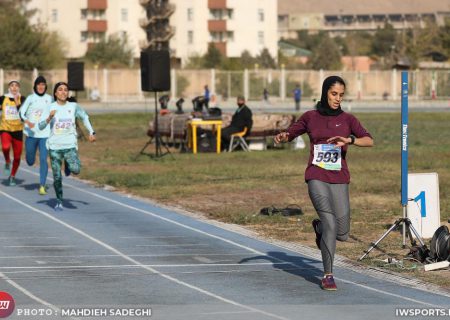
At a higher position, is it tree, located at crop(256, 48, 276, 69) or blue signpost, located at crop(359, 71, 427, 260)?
tree, located at crop(256, 48, 276, 69)

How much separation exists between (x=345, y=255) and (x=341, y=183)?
266cm

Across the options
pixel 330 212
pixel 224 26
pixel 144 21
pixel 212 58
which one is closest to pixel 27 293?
pixel 330 212

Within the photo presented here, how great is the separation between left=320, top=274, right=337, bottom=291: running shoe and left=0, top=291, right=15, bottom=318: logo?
9.53 feet

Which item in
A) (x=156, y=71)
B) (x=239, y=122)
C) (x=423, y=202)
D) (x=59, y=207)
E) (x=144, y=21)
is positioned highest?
(x=144, y=21)

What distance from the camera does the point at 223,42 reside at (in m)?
117

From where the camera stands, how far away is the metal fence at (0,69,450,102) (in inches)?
3182

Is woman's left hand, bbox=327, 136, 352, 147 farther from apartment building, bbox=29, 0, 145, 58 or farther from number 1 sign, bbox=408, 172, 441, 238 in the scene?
apartment building, bbox=29, 0, 145, 58

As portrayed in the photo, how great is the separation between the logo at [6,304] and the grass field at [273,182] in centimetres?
417

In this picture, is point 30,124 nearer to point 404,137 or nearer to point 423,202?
point 423,202

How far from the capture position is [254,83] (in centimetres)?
→ 8288

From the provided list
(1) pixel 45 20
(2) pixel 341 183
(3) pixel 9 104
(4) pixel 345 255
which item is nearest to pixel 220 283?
(2) pixel 341 183

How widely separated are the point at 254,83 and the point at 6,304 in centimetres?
7178

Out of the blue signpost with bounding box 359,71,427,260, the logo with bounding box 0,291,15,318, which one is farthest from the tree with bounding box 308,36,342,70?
the logo with bounding box 0,291,15,318

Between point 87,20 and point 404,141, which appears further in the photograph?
point 87,20
